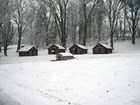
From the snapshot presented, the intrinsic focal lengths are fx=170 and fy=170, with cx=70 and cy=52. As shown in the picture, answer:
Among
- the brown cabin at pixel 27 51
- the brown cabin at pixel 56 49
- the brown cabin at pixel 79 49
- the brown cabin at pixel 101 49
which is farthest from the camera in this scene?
the brown cabin at pixel 56 49

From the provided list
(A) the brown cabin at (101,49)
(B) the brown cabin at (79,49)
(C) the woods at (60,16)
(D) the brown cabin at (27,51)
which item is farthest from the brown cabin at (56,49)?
(A) the brown cabin at (101,49)

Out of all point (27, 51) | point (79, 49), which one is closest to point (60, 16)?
point (79, 49)

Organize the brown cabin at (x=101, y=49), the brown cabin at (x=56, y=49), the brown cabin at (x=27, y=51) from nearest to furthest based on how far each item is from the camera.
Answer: the brown cabin at (x=101, y=49), the brown cabin at (x=27, y=51), the brown cabin at (x=56, y=49)

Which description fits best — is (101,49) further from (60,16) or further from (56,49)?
(60,16)

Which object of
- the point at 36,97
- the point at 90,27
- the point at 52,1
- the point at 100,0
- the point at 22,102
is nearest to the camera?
the point at 22,102

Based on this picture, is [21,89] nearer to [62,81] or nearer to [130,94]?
[62,81]

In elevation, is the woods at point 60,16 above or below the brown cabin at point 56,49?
above

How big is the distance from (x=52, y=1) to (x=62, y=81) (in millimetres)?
36678

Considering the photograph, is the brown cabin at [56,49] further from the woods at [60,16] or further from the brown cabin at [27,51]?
the brown cabin at [27,51]

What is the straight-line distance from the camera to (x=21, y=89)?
1172 cm

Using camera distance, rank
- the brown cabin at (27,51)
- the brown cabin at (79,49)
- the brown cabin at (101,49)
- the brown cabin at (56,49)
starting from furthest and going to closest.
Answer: the brown cabin at (56,49) → the brown cabin at (79,49) → the brown cabin at (27,51) → the brown cabin at (101,49)

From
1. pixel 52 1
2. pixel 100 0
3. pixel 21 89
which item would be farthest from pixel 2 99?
pixel 100 0

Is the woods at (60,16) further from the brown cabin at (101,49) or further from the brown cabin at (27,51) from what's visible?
the brown cabin at (27,51)

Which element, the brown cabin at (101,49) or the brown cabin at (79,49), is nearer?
the brown cabin at (101,49)
